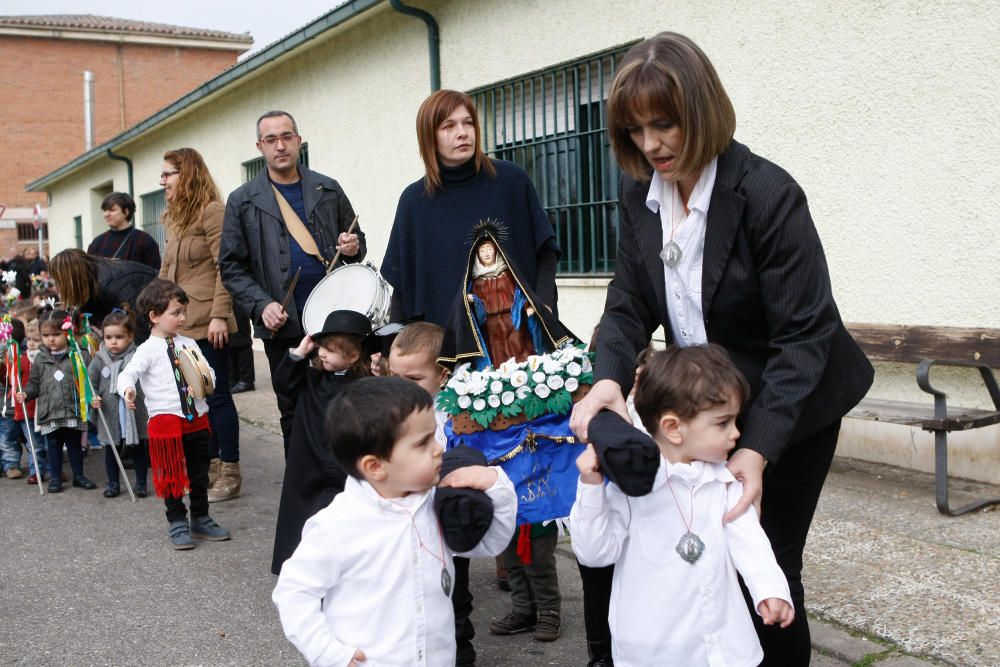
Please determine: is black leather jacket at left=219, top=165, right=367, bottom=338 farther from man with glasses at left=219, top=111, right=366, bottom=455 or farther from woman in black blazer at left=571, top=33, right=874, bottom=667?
woman in black blazer at left=571, top=33, right=874, bottom=667

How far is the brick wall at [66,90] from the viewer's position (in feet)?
126

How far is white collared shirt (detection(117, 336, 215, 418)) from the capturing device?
546 cm

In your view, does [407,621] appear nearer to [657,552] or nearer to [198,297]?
[657,552]

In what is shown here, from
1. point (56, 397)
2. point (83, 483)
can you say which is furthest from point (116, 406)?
point (83, 483)

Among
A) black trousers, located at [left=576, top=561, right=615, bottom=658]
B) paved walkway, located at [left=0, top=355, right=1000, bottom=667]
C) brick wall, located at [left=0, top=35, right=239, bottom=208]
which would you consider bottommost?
paved walkway, located at [left=0, top=355, right=1000, bottom=667]

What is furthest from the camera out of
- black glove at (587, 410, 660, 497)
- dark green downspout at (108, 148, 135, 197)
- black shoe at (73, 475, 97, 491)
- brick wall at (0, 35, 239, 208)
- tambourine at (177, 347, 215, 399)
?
brick wall at (0, 35, 239, 208)

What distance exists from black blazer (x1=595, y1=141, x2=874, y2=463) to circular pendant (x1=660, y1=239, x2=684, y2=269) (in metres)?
0.05

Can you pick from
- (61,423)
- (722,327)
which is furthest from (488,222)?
(61,423)

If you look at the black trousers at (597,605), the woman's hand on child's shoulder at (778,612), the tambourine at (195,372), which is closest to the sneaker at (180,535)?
the tambourine at (195,372)

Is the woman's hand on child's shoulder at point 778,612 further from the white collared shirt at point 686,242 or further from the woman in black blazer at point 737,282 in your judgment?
the white collared shirt at point 686,242

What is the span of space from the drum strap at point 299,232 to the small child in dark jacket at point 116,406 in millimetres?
1912

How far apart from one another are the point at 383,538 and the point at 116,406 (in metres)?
5.06

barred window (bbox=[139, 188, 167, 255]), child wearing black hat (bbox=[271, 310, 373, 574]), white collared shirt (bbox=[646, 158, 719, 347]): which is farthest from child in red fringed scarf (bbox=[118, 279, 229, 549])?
barred window (bbox=[139, 188, 167, 255])

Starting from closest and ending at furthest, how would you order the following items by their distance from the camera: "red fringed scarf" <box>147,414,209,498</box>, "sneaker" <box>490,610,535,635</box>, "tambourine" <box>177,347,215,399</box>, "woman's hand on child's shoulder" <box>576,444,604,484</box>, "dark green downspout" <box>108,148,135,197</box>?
"woman's hand on child's shoulder" <box>576,444,604,484</box>
"sneaker" <box>490,610,535,635</box>
"red fringed scarf" <box>147,414,209,498</box>
"tambourine" <box>177,347,215,399</box>
"dark green downspout" <box>108,148,135,197</box>
